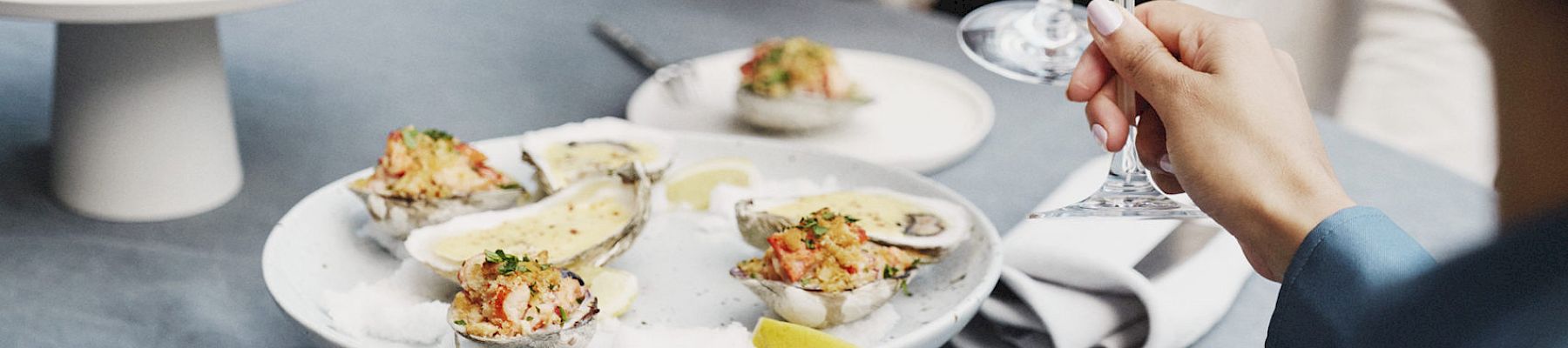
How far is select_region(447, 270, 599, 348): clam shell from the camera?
910 mm

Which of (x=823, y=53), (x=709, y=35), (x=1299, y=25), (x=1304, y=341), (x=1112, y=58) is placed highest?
(x=1112, y=58)

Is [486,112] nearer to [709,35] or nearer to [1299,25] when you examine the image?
[709,35]

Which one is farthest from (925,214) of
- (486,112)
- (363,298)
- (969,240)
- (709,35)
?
(709,35)

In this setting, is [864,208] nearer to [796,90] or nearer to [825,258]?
[825,258]

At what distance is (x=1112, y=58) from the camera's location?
110cm

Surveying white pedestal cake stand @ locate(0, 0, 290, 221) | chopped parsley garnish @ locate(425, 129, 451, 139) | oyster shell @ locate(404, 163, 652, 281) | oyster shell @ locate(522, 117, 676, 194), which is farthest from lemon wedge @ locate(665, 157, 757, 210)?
white pedestal cake stand @ locate(0, 0, 290, 221)

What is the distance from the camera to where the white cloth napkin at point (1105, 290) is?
1100 millimetres

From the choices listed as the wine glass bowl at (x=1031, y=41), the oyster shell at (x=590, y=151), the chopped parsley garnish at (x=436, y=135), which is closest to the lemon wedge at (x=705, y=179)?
the oyster shell at (x=590, y=151)

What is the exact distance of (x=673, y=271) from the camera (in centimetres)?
120

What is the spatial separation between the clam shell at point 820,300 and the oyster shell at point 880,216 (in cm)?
9

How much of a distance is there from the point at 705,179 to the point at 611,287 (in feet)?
1.02

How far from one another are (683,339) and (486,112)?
0.89 meters

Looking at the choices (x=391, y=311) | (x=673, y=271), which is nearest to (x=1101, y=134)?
(x=673, y=271)

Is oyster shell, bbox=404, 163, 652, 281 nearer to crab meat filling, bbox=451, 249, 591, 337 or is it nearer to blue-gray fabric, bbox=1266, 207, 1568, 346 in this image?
crab meat filling, bbox=451, 249, 591, 337
